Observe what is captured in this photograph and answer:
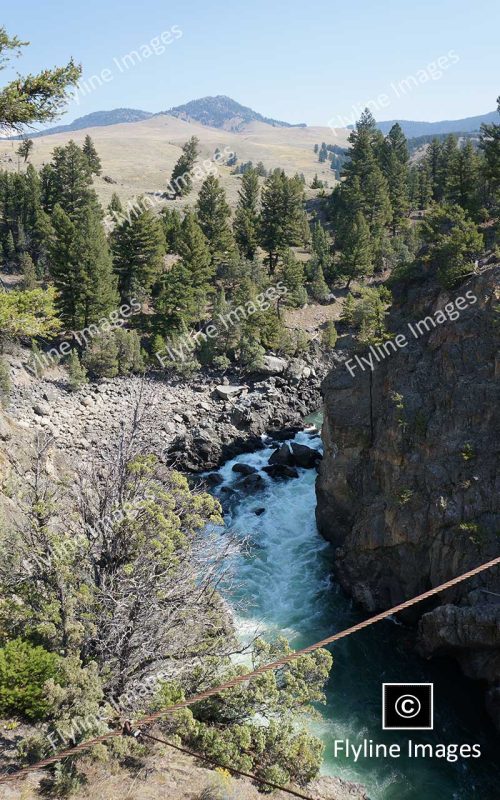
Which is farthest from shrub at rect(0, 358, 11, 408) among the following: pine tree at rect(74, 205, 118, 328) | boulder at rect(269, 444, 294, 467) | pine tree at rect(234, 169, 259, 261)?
pine tree at rect(234, 169, 259, 261)

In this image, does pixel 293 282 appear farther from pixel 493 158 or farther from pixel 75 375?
pixel 75 375

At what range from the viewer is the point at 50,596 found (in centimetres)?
1245

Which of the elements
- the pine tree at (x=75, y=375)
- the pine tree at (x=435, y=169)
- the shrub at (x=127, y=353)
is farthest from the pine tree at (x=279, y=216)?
the pine tree at (x=75, y=375)

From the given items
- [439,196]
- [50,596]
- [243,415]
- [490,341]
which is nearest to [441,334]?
[490,341]

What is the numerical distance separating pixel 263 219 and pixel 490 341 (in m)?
39.7

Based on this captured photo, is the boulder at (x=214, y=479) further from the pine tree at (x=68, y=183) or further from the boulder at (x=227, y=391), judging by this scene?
the pine tree at (x=68, y=183)

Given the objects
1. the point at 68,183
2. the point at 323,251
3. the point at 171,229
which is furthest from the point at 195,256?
the point at 323,251

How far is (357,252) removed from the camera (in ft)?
178

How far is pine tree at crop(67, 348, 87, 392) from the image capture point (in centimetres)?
3772

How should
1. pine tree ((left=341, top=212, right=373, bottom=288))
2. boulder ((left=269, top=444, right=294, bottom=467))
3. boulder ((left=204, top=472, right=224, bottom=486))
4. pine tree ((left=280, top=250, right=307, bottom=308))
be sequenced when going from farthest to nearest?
pine tree ((left=341, top=212, right=373, bottom=288)) < pine tree ((left=280, top=250, right=307, bottom=308)) < boulder ((left=269, top=444, right=294, bottom=467)) < boulder ((left=204, top=472, right=224, bottom=486))

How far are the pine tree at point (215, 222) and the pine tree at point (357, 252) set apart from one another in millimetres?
11896

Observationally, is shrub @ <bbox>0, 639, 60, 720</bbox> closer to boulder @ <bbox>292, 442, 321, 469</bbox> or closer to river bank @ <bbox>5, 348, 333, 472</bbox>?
river bank @ <bbox>5, 348, 333, 472</bbox>

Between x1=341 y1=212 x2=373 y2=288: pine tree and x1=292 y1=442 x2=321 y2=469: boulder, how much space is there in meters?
26.7

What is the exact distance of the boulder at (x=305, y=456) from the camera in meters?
34.7
